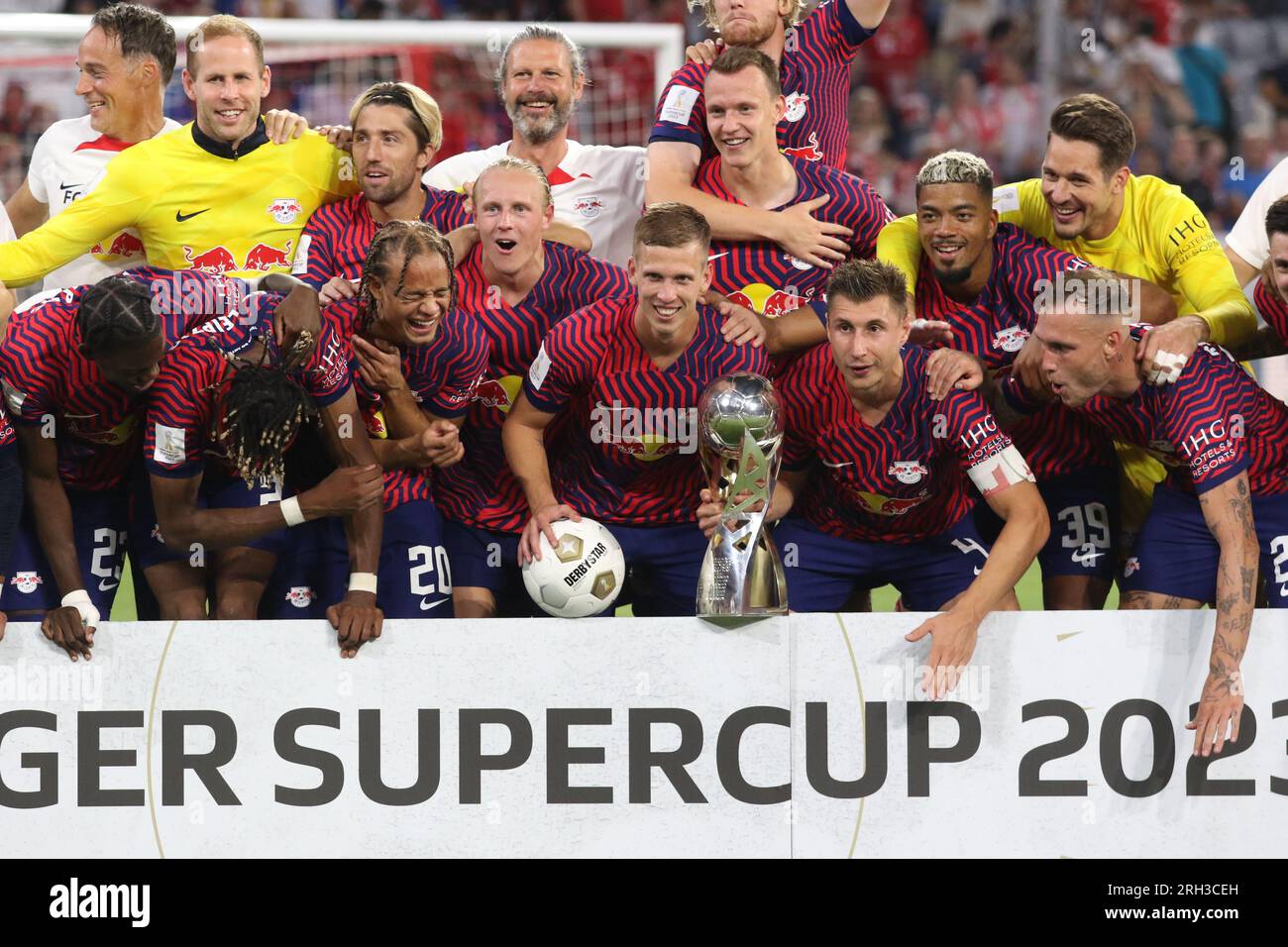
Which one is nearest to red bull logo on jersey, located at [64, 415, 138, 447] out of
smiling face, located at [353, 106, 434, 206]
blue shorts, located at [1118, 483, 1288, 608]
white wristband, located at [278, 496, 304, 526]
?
white wristband, located at [278, 496, 304, 526]

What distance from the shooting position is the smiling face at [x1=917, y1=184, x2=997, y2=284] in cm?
513

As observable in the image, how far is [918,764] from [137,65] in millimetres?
3900

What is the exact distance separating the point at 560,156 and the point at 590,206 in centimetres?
23

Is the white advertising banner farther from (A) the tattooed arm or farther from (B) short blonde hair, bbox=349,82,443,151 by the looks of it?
(B) short blonde hair, bbox=349,82,443,151

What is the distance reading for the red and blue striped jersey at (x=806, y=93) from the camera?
18.7 ft

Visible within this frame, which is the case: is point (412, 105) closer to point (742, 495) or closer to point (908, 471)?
point (742, 495)

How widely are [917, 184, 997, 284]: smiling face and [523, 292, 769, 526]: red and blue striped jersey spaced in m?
0.71

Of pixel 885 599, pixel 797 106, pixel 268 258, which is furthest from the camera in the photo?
pixel 885 599

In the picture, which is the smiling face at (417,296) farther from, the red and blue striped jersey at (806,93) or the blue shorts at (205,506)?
the red and blue striped jersey at (806,93)

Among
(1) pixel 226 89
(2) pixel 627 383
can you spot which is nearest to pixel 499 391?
(2) pixel 627 383

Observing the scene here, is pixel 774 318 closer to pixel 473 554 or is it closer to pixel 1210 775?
pixel 473 554

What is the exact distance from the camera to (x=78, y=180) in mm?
6094

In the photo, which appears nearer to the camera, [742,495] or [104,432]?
[742,495]

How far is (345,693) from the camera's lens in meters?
4.51
